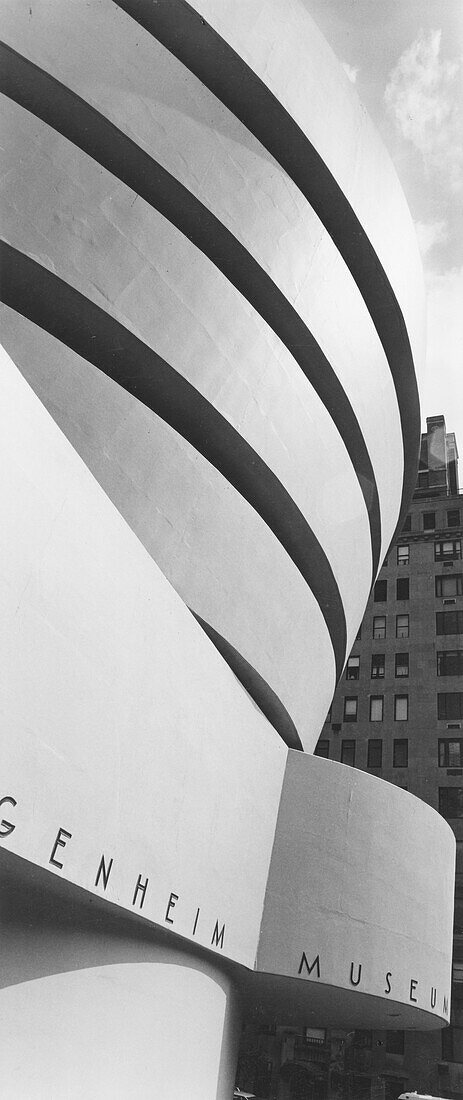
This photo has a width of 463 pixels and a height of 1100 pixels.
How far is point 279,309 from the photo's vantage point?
38.0 ft

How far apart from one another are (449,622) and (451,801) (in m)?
11.2

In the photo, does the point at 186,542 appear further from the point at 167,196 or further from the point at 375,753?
the point at 375,753

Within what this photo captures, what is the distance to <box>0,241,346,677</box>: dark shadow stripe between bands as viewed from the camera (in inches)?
383

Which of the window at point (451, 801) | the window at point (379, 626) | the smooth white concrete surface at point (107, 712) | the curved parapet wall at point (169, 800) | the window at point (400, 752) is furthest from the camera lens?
the window at point (379, 626)

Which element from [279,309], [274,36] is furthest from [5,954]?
[274,36]

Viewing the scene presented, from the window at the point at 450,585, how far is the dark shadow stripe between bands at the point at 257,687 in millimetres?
40116

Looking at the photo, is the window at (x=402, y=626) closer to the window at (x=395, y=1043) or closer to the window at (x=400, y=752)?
the window at (x=400, y=752)

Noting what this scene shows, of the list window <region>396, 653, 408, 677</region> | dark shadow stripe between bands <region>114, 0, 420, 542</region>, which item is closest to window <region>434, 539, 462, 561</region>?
window <region>396, 653, 408, 677</region>

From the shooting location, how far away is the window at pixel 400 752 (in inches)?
1799

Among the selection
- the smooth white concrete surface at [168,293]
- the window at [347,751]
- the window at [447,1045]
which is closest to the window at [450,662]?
the window at [347,751]

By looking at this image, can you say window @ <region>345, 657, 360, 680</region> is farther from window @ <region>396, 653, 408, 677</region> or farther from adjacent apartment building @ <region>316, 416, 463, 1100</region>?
window @ <region>396, 653, 408, 677</region>

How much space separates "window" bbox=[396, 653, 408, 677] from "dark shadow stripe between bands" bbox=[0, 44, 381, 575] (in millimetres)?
38151

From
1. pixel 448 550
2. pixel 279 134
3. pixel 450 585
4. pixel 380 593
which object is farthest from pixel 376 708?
pixel 279 134

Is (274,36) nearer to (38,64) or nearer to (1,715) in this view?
(38,64)
